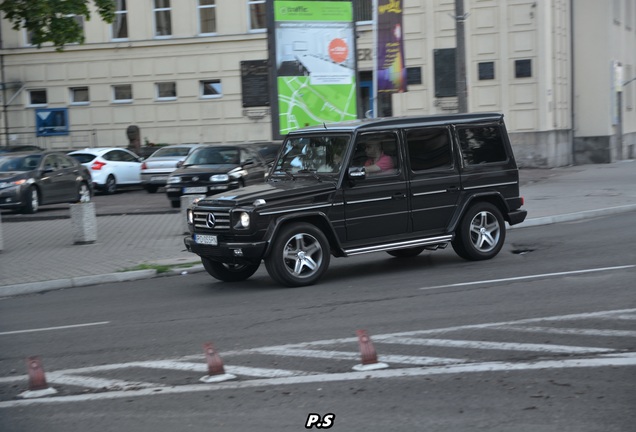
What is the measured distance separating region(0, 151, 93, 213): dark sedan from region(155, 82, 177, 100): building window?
1331 centimetres

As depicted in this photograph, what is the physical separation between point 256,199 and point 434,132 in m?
2.81

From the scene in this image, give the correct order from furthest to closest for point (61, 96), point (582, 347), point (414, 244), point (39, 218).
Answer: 1. point (61, 96)
2. point (39, 218)
3. point (414, 244)
4. point (582, 347)

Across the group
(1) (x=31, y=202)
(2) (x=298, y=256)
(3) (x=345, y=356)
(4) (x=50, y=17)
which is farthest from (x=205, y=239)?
(1) (x=31, y=202)

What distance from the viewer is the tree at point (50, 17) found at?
2116 centimetres

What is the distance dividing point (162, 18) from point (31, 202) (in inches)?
668

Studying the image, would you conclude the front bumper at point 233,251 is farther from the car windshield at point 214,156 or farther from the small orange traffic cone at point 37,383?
the car windshield at point 214,156

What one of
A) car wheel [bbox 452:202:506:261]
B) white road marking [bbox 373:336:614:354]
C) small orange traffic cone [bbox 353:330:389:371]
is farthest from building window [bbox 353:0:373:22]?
small orange traffic cone [bbox 353:330:389:371]

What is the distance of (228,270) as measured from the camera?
13.2m

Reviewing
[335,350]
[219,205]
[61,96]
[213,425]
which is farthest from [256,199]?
[61,96]

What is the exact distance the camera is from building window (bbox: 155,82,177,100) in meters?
40.0

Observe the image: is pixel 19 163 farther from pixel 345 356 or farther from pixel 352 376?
pixel 352 376

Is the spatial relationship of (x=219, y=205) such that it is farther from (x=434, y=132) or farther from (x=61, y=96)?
(x=61, y=96)

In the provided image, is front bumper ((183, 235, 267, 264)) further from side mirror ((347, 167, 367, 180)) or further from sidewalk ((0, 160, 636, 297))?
sidewalk ((0, 160, 636, 297))

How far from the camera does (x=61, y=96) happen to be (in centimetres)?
4097
